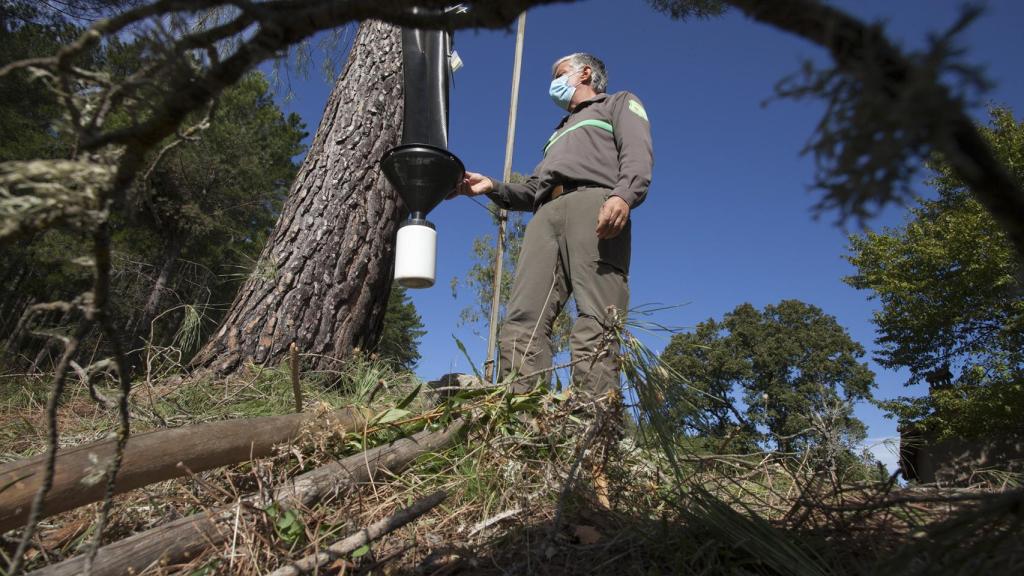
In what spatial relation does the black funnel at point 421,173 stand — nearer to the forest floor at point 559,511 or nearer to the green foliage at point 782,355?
the forest floor at point 559,511

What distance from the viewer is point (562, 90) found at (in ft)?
10.8

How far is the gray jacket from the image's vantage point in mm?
2576

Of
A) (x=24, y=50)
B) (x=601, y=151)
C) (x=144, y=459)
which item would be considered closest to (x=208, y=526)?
(x=144, y=459)

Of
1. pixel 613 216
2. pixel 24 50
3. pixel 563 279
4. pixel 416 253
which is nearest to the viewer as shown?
pixel 613 216

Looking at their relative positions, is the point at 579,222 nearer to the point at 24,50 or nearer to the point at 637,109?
the point at 637,109

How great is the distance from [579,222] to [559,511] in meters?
1.66

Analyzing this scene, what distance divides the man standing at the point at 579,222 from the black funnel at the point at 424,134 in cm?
33

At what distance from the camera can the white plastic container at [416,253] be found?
8.27ft

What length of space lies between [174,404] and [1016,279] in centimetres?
258

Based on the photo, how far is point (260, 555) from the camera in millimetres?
1204

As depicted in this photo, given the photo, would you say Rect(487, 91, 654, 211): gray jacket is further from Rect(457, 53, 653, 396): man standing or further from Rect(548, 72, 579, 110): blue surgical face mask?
Rect(548, 72, 579, 110): blue surgical face mask

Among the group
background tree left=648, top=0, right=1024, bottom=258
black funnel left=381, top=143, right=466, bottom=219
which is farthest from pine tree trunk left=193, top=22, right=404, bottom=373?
background tree left=648, top=0, right=1024, bottom=258

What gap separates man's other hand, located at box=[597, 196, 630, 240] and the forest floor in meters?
0.83

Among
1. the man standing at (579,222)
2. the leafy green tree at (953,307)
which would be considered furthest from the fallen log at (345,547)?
the leafy green tree at (953,307)
